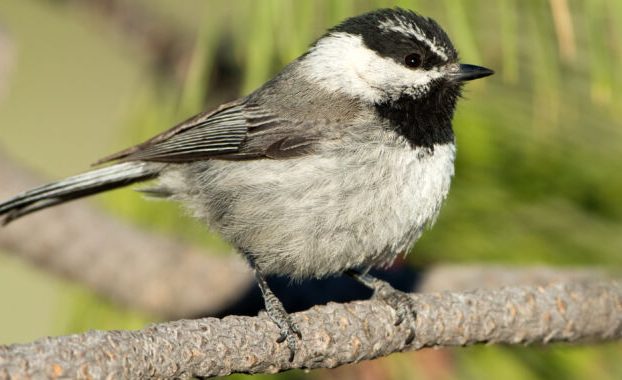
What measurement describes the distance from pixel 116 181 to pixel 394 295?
3.81 ft

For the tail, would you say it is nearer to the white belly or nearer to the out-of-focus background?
the out-of-focus background

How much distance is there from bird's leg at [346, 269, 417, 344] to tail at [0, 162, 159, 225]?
32.5 inches

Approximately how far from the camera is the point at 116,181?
→ 3188mm

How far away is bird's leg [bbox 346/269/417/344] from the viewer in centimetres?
221

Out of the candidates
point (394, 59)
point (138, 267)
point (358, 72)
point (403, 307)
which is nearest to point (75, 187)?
point (138, 267)

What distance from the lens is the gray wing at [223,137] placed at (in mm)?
2975

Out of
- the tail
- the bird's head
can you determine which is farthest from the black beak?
the tail

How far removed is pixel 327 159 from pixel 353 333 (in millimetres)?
752

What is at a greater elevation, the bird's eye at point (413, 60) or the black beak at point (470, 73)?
the bird's eye at point (413, 60)

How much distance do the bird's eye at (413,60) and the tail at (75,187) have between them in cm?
97

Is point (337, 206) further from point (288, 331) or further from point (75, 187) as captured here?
point (75, 187)

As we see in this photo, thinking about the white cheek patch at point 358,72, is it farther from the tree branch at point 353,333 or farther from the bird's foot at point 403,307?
the tree branch at point 353,333

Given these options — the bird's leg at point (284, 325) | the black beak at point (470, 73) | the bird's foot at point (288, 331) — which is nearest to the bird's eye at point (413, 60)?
the black beak at point (470, 73)

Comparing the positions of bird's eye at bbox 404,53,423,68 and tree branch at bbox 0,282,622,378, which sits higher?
bird's eye at bbox 404,53,423,68
